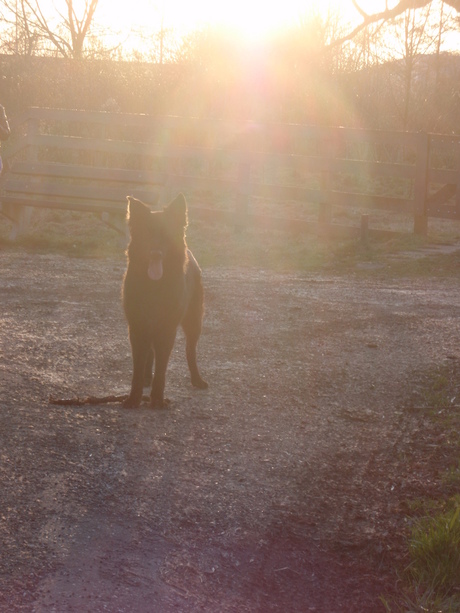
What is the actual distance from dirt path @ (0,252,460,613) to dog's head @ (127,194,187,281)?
80cm

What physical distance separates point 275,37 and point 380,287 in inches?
582

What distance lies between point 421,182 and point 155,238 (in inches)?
391

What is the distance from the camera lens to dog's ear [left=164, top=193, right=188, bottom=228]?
191 inches

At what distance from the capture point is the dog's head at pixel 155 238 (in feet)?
15.4

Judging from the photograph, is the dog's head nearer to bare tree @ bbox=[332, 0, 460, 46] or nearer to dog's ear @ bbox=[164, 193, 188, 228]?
dog's ear @ bbox=[164, 193, 188, 228]

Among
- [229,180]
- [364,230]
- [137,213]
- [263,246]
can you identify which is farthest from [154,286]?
[229,180]

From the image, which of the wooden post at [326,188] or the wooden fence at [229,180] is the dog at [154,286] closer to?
Answer: the wooden fence at [229,180]

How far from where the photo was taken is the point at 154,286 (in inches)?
190

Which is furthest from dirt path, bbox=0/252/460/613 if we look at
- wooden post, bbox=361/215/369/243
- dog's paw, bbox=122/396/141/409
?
wooden post, bbox=361/215/369/243

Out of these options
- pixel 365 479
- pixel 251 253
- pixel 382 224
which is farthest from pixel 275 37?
pixel 365 479

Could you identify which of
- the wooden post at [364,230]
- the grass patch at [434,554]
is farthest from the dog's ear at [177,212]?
the wooden post at [364,230]

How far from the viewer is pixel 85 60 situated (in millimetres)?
22266

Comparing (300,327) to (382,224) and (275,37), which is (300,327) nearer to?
(382,224)

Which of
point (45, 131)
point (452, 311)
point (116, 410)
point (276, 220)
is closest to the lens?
point (116, 410)
